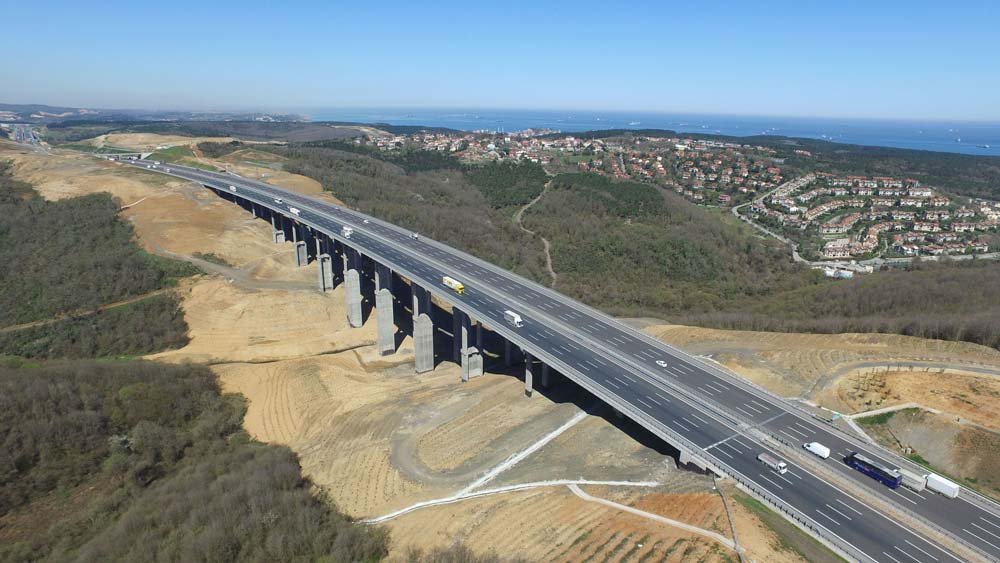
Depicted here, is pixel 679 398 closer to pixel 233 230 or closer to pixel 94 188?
pixel 233 230

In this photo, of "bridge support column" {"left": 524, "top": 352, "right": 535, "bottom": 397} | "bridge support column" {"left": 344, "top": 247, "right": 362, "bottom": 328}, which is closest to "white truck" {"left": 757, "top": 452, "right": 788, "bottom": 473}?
"bridge support column" {"left": 524, "top": 352, "right": 535, "bottom": 397}

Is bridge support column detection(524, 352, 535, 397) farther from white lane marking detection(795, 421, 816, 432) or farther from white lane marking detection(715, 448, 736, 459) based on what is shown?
white lane marking detection(795, 421, 816, 432)

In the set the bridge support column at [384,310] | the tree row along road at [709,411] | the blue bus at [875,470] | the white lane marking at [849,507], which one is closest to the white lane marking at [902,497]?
the tree row along road at [709,411]

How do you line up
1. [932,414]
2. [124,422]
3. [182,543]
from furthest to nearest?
[124,422]
[932,414]
[182,543]

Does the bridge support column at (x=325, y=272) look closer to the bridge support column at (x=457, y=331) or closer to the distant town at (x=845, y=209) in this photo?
the bridge support column at (x=457, y=331)

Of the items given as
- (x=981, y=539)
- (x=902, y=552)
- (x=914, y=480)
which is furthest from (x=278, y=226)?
(x=981, y=539)

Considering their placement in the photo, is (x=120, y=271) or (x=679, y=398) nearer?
(x=679, y=398)

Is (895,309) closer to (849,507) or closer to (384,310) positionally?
(849,507)

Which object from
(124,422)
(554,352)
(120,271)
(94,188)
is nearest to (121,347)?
(120,271)
